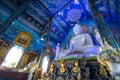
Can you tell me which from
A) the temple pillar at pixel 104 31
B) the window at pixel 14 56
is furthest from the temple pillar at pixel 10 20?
the temple pillar at pixel 104 31

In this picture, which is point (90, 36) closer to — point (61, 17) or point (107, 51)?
point (61, 17)

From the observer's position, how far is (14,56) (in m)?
6.68

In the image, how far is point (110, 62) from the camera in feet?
4.69

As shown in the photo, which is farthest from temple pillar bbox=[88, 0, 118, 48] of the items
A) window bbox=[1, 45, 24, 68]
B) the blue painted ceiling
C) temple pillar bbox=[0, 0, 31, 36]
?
window bbox=[1, 45, 24, 68]

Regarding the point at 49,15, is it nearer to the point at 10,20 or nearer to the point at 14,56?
the point at 10,20

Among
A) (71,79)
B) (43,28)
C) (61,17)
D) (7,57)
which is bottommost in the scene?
(71,79)

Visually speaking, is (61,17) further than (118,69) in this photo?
Yes

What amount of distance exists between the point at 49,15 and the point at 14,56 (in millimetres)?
3960

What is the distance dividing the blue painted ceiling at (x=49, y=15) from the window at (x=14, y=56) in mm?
687

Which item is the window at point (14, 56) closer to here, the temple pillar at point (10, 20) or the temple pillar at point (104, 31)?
the temple pillar at point (10, 20)

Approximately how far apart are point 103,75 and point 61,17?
637 centimetres

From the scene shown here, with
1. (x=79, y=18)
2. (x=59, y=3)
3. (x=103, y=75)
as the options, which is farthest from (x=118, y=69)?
A: (x=79, y=18)

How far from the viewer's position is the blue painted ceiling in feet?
20.6

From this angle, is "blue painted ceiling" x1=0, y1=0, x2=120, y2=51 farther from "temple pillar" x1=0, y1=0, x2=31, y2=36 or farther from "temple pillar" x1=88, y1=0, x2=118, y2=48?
"temple pillar" x1=88, y1=0, x2=118, y2=48
